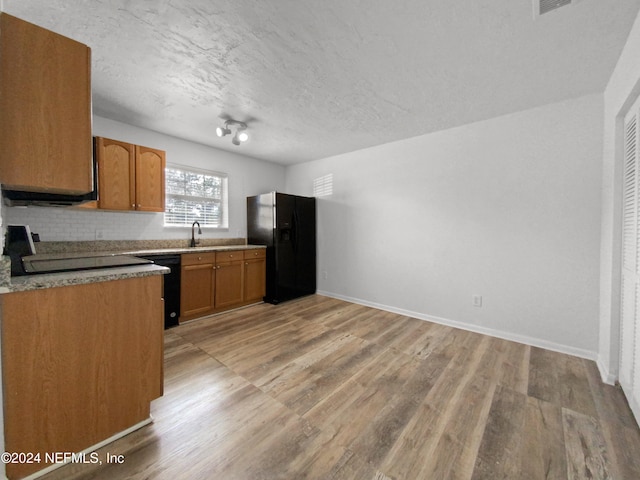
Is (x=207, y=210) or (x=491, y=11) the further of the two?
(x=207, y=210)

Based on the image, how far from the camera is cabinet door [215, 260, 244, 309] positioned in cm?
336

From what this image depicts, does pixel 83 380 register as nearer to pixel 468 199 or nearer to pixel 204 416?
pixel 204 416

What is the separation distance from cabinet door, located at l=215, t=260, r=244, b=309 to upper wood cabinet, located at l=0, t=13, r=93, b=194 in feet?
7.55

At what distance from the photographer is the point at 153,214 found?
10.9 feet

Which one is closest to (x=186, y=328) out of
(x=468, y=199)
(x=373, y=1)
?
(x=373, y=1)

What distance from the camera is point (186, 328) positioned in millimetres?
2891

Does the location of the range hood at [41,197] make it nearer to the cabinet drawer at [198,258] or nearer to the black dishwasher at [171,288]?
the black dishwasher at [171,288]

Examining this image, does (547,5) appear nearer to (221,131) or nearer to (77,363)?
(221,131)

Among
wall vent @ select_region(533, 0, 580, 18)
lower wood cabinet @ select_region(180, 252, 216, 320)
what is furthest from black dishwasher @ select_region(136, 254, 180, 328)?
wall vent @ select_region(533, 0, 580, 18)

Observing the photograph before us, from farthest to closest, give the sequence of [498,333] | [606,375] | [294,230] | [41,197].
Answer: [294,230]
[498,333]
[606,375]
[41,197]

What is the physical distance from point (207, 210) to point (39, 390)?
3.10 m

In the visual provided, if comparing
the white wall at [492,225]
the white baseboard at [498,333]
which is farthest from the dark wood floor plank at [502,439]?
the white wall at [492,225]

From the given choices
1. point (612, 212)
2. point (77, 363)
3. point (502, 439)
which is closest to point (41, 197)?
point (77, 363)

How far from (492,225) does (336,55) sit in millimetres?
2382
